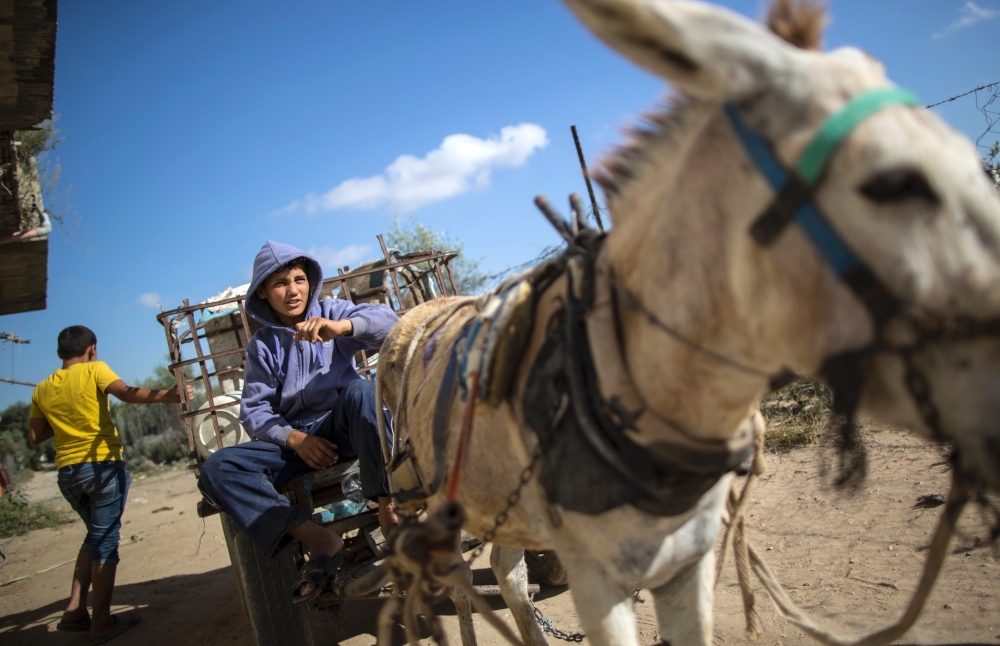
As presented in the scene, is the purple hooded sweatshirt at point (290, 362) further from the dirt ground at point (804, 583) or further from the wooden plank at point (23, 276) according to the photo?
the wooden plank at point (23, 276)

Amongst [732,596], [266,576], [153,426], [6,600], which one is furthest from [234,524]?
[153,426]

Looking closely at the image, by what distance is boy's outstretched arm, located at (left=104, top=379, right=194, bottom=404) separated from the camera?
4.34 m

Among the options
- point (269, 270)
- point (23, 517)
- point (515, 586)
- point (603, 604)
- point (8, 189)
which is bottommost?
point (23, 517)

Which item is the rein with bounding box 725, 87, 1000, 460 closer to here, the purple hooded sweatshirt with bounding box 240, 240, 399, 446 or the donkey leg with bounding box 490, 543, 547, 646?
the donkey leg with bounding box 490, 543, 547, 646

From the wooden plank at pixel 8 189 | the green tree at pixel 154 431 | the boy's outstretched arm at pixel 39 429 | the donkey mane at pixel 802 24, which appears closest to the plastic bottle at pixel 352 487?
the donkey mane at pixel 802 24

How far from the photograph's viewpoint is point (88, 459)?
4953 millimetres

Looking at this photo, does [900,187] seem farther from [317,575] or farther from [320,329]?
[317,575]

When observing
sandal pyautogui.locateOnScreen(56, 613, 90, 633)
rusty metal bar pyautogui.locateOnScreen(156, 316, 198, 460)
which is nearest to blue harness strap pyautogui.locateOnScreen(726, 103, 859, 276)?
rusty metal bar pyautogui.locateOnScreen(156, 316, 198, 460)

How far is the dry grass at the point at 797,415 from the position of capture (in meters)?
5.48

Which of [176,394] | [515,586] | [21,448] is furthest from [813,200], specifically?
[21,448]

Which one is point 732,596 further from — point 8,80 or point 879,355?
point 8,80

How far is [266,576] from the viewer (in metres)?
3.31

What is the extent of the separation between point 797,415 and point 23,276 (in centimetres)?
1002

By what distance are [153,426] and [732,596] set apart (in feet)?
122
